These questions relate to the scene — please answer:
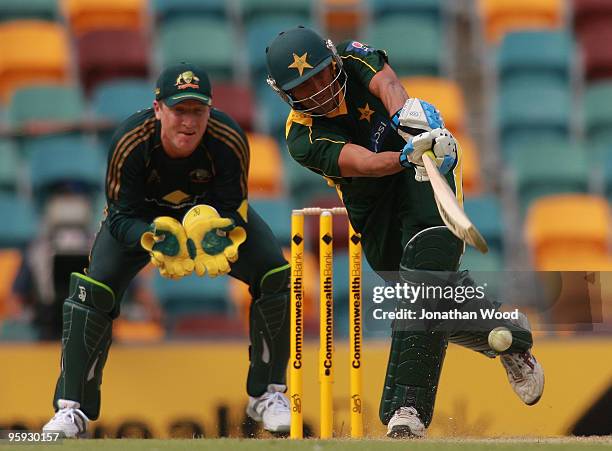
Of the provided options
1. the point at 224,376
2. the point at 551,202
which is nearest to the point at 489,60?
the point at 551,202

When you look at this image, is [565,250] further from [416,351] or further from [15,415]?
[416,351]

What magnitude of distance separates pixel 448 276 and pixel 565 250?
5219 millimetres

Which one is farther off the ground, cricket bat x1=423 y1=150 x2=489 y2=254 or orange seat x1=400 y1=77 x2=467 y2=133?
orange seat x1=400 y1=77 x2=467 y2=133

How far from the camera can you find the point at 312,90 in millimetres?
4883

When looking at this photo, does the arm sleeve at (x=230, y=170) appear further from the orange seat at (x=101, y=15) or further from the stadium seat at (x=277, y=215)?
the orange seat at (x=101, y=15)

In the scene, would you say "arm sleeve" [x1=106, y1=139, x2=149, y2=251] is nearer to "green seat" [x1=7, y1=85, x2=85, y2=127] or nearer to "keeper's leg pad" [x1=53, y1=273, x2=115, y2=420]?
"keeper's leg pad" [x1=53, y1=273, x2=115, y2=420]

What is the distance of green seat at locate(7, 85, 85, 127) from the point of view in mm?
10133

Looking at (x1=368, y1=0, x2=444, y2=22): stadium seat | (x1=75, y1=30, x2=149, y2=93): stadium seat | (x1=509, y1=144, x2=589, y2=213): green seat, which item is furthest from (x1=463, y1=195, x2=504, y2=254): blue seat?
(x1=75, y1=30, x2=149, y2=93): stadium seat

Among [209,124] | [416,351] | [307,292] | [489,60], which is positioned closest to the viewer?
[416,351]

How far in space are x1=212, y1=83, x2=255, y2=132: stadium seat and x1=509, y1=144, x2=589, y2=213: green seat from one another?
191 cm

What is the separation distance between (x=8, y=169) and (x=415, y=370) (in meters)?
5.43

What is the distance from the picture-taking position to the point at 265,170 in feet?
32.6

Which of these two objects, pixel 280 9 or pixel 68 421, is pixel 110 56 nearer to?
pixel 280 9

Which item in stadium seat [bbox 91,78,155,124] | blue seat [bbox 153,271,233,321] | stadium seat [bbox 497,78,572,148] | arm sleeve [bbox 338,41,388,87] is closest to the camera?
arm sleeve [bbox 338,41,388,87]
